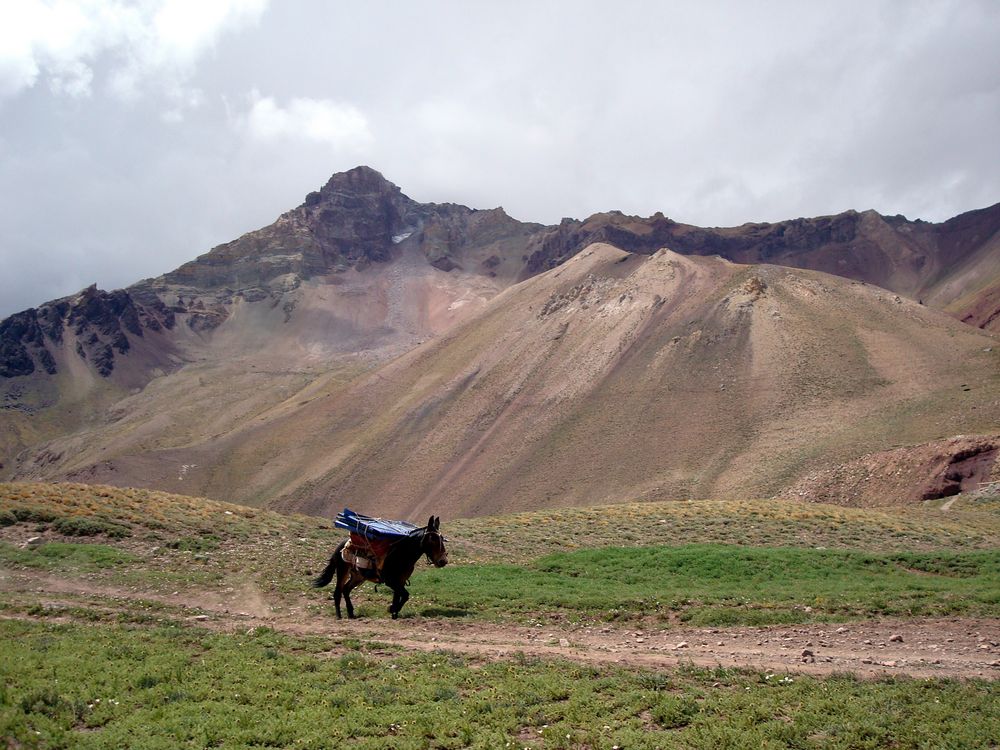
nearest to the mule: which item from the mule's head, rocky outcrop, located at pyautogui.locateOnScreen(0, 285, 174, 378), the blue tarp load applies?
the mule's head

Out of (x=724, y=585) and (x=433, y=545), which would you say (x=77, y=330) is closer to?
(x=433, y=545)

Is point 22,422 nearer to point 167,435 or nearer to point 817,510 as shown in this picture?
point 167,435

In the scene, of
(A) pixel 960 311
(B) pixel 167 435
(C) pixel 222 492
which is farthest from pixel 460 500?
(A) pixel 960 311

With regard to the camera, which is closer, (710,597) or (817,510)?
(710,597)

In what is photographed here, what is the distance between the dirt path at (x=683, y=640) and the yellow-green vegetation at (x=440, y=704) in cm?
115

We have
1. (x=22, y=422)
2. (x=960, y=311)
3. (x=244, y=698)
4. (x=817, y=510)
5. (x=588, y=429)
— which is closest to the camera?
(x=244, y=698)

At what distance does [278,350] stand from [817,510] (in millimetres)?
161127

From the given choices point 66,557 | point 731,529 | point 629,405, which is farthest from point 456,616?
point 629,405

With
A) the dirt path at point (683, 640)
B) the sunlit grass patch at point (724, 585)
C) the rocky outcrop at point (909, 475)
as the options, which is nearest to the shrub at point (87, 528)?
the dirt path at point (683, 640)

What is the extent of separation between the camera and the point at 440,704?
9195mm

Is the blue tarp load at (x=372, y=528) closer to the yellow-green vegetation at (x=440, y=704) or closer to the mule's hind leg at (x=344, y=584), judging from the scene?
the mule's hind leg at (x=344, y=584)

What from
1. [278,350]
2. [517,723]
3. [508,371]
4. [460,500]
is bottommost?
[460,500]

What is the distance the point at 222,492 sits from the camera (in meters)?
79.1

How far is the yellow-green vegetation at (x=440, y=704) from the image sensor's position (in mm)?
8102
